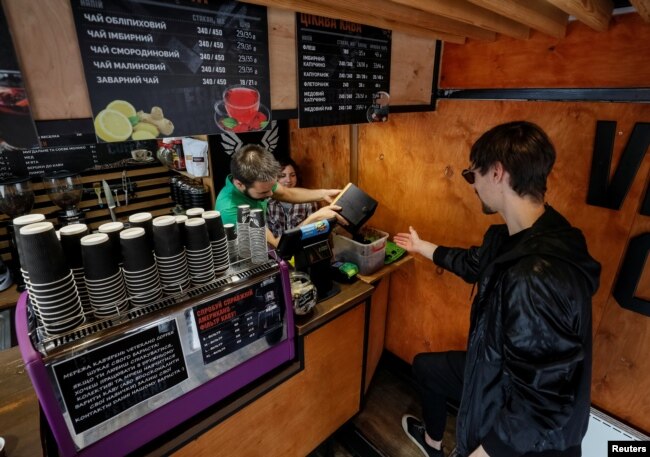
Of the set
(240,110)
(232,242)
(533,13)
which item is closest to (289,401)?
(232,242)

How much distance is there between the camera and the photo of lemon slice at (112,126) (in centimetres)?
108

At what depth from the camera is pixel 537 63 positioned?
5.97ft

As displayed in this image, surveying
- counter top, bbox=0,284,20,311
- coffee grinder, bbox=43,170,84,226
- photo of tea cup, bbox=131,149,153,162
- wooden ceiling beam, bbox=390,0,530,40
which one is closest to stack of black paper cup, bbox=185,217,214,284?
wooden ceiling beam, bbox=390,0,530,40

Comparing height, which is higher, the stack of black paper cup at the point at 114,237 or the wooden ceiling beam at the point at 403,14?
the wooden ceiling beam at the point at 403,14

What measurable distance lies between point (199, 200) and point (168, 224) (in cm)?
225

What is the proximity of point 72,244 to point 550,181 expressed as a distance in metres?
2.25

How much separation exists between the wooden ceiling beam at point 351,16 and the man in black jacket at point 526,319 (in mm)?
702

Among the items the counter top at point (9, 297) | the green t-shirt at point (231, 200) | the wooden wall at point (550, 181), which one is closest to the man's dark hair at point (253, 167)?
the green t-shirt at point (231, 200)

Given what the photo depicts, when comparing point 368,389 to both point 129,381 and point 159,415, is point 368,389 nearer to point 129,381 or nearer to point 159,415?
point 159,415

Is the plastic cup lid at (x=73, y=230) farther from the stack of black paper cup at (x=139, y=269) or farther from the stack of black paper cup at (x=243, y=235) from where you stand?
the stack of black paper cup at (x=243, y=235)

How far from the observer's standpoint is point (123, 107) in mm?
1108

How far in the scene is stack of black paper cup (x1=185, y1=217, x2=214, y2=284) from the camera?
1.29 metres

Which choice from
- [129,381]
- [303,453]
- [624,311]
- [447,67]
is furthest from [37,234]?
[624,311]

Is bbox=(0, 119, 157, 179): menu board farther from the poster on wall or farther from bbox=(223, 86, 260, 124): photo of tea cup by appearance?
the poster on wall
